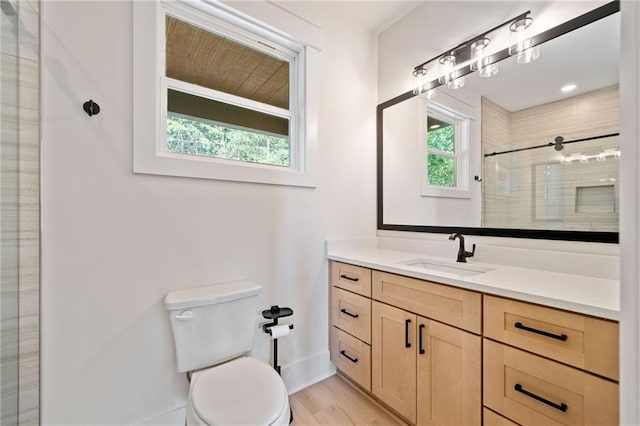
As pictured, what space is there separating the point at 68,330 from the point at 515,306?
1.79 metres

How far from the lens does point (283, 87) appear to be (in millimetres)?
1938

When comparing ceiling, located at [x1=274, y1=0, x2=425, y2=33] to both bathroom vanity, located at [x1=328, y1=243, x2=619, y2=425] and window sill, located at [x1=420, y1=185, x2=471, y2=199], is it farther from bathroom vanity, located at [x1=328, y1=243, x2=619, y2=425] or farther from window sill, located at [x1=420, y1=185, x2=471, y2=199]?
bathroom vanity, located at [x1=328, y1=243, x2=619, y2=425]

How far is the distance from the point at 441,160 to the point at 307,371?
1652 millimetres

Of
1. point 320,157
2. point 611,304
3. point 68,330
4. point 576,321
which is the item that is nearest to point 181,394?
point 68,330

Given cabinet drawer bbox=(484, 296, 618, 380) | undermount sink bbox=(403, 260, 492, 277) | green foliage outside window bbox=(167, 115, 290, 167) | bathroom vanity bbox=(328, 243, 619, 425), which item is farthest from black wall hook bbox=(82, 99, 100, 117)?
cabinet drawer bbox=(484, 296, 618, 380)

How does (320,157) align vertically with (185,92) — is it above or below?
below

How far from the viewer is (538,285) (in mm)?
1106

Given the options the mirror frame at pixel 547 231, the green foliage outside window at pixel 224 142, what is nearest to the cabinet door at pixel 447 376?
the mirror frame at pixel 547 231

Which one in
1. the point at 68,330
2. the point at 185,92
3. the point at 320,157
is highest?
the point at 185,92

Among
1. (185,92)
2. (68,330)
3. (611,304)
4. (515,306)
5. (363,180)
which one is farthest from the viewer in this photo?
(363,180)

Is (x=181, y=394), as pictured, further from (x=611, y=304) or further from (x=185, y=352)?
(x=611, y=304)

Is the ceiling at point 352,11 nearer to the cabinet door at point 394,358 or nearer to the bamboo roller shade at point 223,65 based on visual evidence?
the bamboo roller shade at point 223,65

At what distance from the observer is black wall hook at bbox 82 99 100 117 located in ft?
4.00

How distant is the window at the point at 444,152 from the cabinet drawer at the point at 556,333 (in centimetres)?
86
